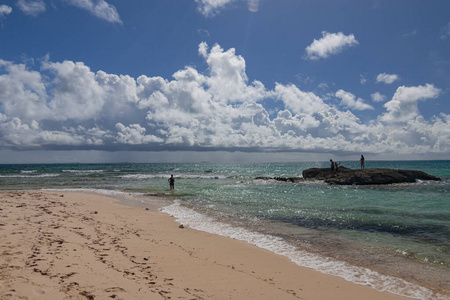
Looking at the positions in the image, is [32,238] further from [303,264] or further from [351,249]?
[351,249]

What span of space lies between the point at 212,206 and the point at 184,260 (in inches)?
419

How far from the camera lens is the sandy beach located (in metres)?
4.77

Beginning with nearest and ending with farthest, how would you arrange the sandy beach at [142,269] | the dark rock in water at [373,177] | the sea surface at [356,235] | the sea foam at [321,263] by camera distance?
the sandy beach at [142,269]
the sea foam at [321,263]
the sea surface at [356,235]
the dark rock in water at [373,177]

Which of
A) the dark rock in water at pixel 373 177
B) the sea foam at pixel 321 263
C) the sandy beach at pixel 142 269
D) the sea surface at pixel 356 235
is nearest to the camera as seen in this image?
the sandy beach at pixel 142 269

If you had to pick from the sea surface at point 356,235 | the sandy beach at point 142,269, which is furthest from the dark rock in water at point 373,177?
the sandy beach at point 142,269

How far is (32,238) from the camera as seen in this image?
24.7 feet

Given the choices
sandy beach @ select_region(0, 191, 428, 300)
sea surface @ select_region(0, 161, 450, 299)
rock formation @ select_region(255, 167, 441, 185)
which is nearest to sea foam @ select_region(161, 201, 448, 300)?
sea surface @ select_region(0, 161, 450, 299)

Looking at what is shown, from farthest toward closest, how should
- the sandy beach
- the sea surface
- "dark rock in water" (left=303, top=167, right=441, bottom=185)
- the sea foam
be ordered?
"dark rock in water" (left=303, top=167, right=441, bottom=185)
the sea surface
the sea foam
the sandy beach

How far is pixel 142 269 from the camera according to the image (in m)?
6.10

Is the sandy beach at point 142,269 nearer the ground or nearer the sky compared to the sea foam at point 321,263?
nearer the sky

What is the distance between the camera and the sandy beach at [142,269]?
4.77m

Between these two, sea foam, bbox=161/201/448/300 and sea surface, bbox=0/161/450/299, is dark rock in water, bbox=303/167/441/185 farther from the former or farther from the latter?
sea foam, bbox=161/201/448/300

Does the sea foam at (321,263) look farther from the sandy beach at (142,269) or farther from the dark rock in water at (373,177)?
the dark rock in water at (373,177)

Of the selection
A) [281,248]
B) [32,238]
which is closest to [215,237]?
[281,248]
